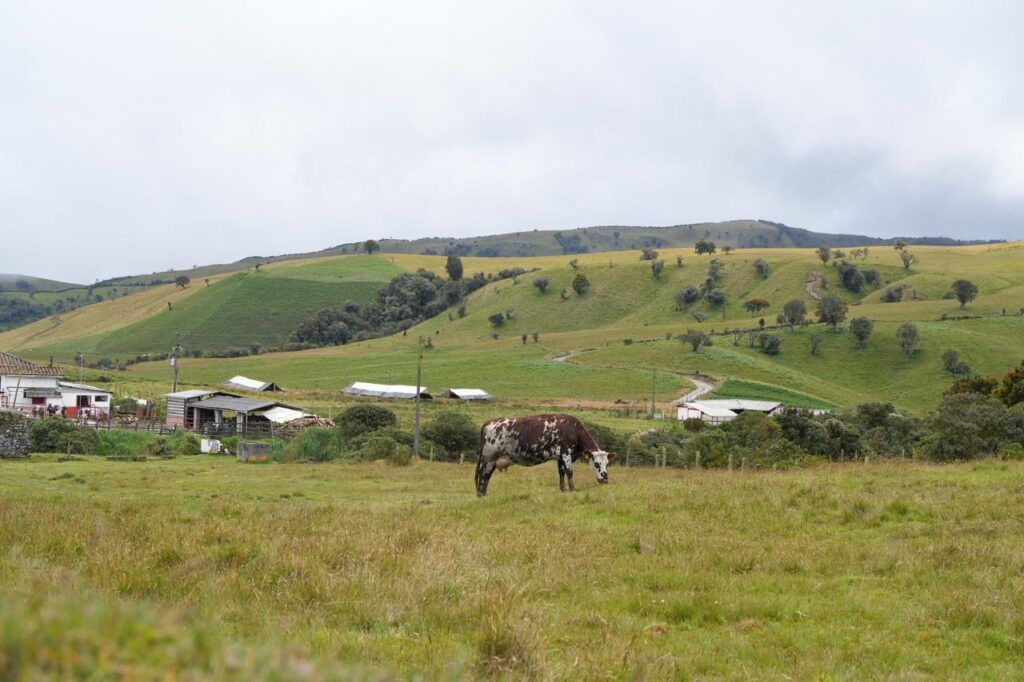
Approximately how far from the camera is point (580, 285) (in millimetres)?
193000

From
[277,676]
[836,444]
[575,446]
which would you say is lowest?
[836,444]

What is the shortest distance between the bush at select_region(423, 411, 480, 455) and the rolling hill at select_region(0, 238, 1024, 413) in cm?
4346

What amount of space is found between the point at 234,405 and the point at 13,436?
31.7 m

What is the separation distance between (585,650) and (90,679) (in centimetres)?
570

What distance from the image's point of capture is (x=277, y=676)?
6.27ft

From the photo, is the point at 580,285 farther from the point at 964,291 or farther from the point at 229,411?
the point at 229,411

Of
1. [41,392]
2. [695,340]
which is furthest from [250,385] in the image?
[695,340]

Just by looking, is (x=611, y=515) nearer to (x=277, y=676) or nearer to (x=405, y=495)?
(x=405, y=495)

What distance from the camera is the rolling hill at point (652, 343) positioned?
114875 millimetres

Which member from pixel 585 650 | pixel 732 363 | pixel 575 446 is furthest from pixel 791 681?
pixel 732 363

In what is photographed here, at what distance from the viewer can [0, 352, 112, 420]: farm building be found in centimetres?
7375

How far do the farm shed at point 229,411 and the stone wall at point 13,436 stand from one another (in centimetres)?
2611

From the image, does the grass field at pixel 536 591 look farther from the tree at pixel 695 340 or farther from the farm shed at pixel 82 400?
the tree at pixel 695 340

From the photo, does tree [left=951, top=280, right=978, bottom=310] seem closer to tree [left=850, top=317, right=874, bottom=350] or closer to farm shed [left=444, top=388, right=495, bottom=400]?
tree [left=850, top=317, right=874, bottom=350]
